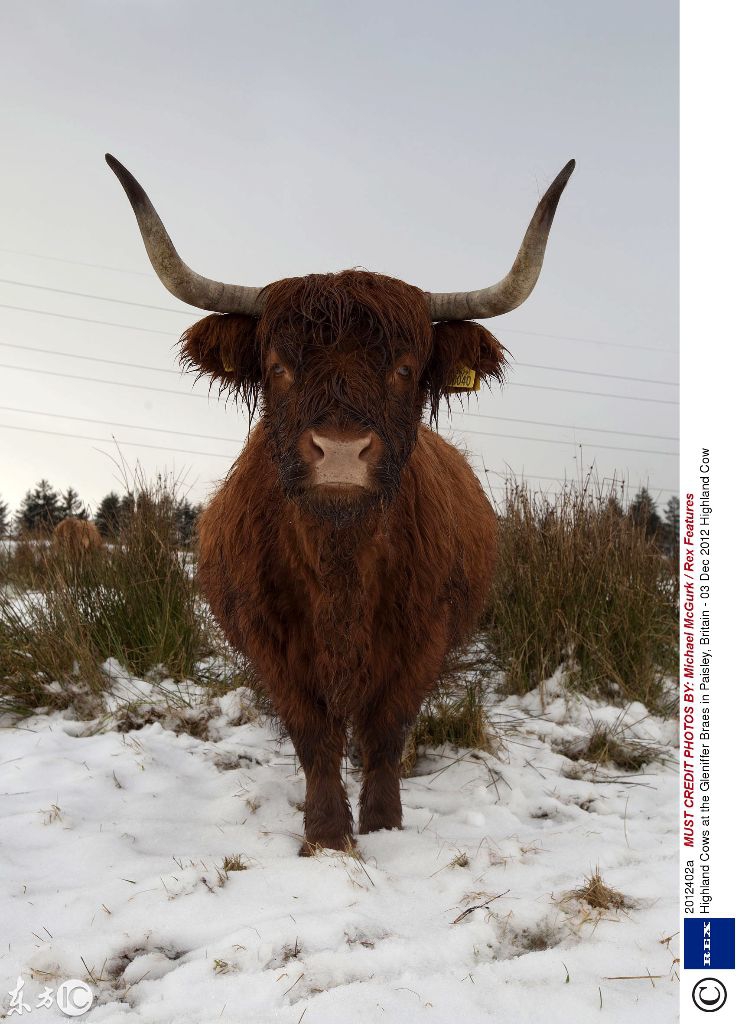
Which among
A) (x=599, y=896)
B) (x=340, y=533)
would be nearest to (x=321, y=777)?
(x=340, y=533)

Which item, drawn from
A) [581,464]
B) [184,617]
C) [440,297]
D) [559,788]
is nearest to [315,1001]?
[559,788]

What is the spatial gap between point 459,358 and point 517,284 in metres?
0.41

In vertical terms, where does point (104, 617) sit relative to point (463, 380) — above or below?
below

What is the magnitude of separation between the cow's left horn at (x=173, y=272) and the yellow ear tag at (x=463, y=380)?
0.86 m

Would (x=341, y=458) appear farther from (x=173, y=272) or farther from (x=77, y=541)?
(x=77, y=541)

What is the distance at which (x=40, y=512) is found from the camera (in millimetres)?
7578

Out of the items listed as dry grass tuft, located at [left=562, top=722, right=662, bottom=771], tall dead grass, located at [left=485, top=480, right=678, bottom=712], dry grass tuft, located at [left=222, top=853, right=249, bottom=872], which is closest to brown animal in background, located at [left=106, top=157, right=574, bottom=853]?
dry grass tuft, located at [left=222, top=853, right=249, bottom=872]

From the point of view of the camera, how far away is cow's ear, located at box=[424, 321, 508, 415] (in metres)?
2.94

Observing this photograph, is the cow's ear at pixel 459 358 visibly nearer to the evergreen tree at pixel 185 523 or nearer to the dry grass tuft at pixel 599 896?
the dry grass tuft at pixel 599 896

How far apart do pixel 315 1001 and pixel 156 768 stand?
6.35 feet

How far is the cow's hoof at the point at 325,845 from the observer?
A: 8.82 feet

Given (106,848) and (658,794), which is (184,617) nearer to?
(106,848)

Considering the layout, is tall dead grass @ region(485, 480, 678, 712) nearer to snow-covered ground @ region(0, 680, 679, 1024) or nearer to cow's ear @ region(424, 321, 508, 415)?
snow-covered ground @ region(0, 680, 679, 1024)

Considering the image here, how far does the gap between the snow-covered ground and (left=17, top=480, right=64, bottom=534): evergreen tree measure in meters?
2.90
